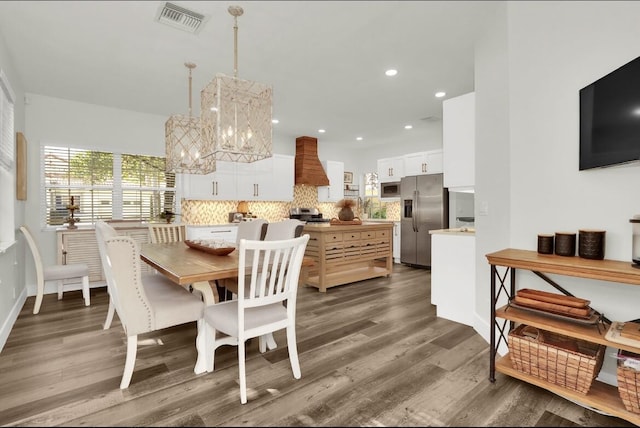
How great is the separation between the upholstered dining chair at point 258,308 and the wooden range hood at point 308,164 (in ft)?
15.1

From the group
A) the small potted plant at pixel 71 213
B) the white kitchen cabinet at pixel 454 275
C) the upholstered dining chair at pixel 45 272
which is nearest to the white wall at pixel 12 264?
the upholstered dining chair at pixel 45 272

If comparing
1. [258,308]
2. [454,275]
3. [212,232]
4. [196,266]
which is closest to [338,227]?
[454,275]

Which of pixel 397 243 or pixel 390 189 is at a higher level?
pixel 390 189

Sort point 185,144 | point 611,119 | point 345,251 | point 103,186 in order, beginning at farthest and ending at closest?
point 103,186, point 345,251, point 185,144, point 611,119

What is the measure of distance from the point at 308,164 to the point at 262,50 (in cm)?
376

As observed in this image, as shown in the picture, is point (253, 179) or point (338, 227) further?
point (253, 179)

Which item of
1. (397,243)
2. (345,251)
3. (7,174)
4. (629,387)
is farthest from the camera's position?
(397,243)

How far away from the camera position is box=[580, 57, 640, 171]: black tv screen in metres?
1.75

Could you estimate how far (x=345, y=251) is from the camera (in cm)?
466

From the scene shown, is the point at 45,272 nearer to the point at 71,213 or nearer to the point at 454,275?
the point at 71,213

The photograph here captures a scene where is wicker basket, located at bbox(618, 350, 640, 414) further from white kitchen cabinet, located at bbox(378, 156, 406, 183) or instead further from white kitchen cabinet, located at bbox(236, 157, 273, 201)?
white kitchen cabinet, located at bbox(236, 157, 273, 201)

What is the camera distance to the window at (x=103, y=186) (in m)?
4.52

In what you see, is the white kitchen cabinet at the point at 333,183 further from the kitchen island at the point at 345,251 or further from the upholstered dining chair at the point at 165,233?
the upholstered dining chair at the point at 165,233

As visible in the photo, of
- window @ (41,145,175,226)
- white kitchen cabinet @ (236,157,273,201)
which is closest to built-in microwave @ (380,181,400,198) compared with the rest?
white kitchen cabinet @ (236,157,273,201)
